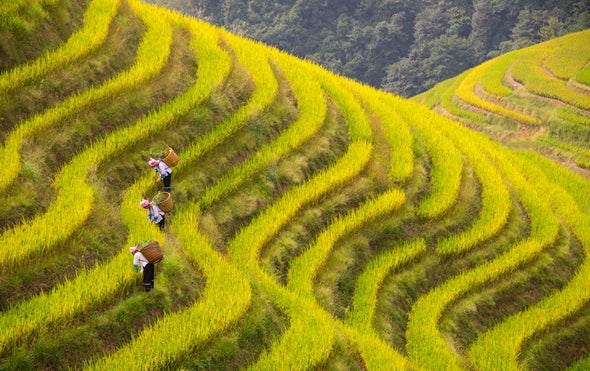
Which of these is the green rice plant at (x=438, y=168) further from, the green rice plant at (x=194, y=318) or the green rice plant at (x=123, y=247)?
the green rice plant at (x=194, y=318)

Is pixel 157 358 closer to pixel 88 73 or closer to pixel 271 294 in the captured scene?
pixel 271 294

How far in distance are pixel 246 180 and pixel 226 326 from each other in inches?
148

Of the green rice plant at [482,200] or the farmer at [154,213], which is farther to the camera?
the green rice plant at [482,200]

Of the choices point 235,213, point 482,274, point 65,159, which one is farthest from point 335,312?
point 65,159

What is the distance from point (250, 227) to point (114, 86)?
121 inches

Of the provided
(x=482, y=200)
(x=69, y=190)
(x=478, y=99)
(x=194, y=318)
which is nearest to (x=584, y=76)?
(x=478, y=99)

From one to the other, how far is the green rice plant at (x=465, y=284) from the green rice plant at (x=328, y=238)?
153 centimetres

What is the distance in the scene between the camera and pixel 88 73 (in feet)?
34.1

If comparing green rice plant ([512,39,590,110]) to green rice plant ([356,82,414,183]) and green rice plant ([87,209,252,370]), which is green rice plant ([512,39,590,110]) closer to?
green rice plant ([356,82,414,183])

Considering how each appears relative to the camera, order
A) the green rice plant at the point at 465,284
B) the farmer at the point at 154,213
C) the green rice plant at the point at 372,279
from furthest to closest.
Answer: the green rice plant at the point at 372,279 → the green rice plant at the point at 465,284 → the farmer at the point at 154,213

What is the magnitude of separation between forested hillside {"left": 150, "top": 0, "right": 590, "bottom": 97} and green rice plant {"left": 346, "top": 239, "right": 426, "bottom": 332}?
46.6 m

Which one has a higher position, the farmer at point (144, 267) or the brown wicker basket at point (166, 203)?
the brown wicker basket at point (166, 203)

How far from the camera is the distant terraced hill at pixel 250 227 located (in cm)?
685

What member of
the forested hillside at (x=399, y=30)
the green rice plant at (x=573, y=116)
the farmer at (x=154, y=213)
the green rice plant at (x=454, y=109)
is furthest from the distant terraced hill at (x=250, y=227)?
the forested hillside at (x=399, y=30)
